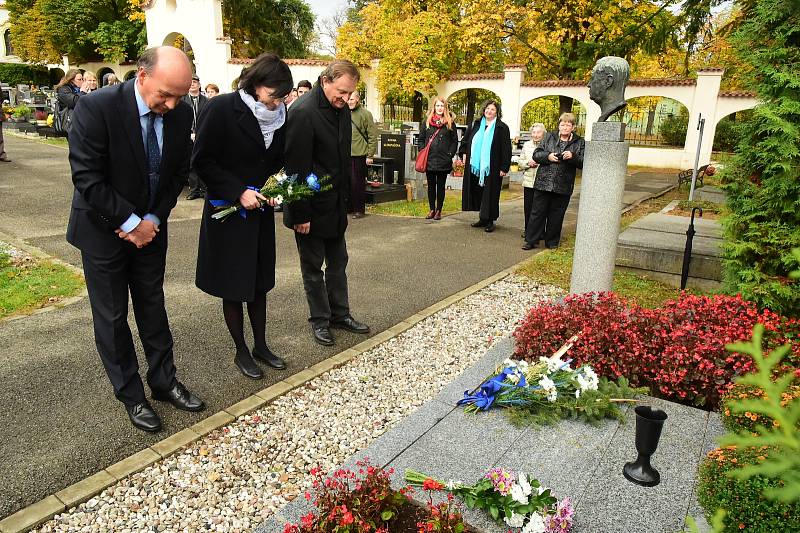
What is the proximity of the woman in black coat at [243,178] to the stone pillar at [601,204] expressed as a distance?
2.85 m

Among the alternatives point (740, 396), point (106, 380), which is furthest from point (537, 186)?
point (106, 380)

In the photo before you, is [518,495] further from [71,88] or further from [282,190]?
[71,88]

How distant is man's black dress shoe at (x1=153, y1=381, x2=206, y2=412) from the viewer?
140 inches

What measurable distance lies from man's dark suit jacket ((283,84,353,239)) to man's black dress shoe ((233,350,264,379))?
1.04 meters

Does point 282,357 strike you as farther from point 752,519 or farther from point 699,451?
point 752,519

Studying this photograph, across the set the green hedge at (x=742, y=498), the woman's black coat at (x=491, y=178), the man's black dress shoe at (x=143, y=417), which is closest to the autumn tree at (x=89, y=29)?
the woman's black coat at (x=491, y=178)

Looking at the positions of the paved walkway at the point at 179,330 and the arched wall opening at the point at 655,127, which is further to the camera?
the arched wall opening at the point at 655,127

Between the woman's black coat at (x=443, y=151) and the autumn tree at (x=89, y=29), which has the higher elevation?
the autumn tree at (x=89, y=29)

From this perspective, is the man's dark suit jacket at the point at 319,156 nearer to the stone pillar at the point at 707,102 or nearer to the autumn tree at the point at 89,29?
the stone pillar at the point at 707,102

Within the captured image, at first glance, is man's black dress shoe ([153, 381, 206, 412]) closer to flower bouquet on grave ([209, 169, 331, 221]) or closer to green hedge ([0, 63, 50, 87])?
flower bouquet on grave ([209, 169, 331, 221])

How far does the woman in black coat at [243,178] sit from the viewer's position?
11.7ft

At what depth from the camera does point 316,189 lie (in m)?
4.09

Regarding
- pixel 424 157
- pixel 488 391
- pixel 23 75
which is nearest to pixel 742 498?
pixel 488 391

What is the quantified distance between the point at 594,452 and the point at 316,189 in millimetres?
2514
